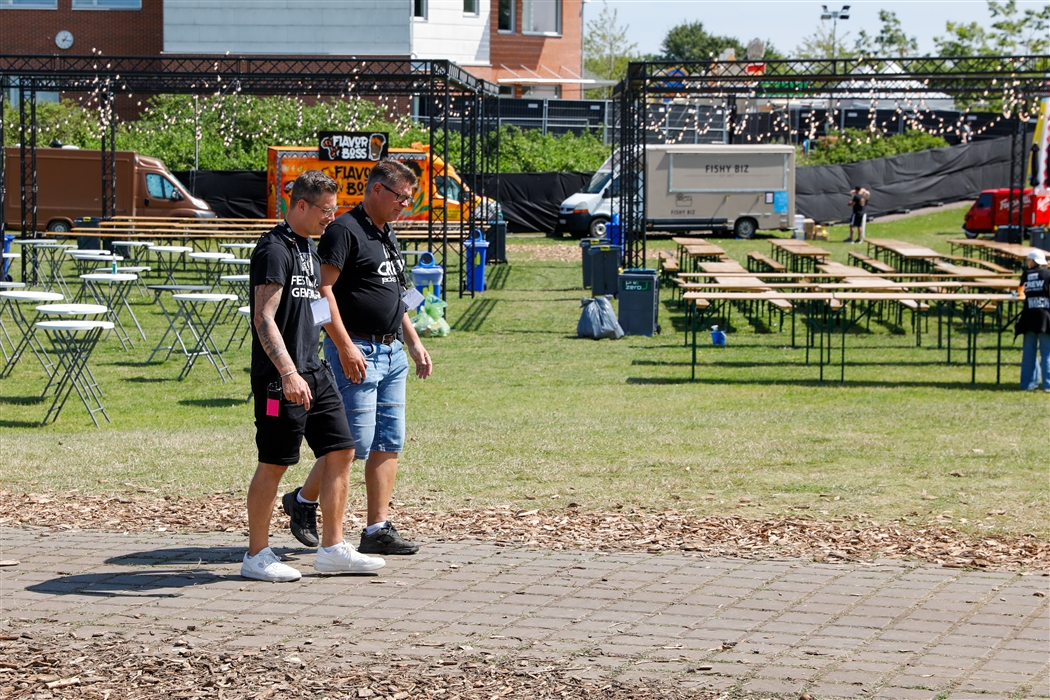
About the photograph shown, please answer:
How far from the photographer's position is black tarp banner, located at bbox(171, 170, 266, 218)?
39.0 metres

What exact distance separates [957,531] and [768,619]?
205 centimetres

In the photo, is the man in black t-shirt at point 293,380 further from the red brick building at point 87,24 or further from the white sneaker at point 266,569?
the red brick building at point 87,24

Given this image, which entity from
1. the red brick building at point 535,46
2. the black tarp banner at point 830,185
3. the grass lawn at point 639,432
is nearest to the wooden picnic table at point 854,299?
the grass lawn at point 639,432

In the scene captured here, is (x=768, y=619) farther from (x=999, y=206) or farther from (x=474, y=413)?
(x=999, y=206)

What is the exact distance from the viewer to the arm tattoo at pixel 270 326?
17.8ft

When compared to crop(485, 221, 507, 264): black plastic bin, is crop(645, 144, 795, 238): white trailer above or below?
above

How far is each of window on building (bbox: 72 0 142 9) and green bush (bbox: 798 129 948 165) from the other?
80.5 feet

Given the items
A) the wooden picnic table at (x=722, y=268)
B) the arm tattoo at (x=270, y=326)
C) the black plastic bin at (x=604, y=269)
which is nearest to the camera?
the arm tattoo at (x=270, y=326)

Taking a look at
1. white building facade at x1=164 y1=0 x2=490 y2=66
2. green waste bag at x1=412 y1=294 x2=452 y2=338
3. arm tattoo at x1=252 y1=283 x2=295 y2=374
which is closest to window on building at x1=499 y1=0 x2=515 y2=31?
white building facade at x1=164 y1=0 x2=490 y2=66

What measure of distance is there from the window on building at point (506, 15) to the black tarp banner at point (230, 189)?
17400mm

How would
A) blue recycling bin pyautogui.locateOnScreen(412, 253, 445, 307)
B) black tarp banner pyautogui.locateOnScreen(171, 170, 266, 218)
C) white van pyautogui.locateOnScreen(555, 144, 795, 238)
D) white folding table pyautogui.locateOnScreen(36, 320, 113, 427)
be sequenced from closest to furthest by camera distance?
white folding table pyautogui.locateOnScreen(36, 320, 113, 427) → blue recycling bin pyautogui.locateOnScreen(412, 253, 445, 307) → white van pyautogui.locateOnScreen(555, 144, 795, 238) → black tarp banner pyautogui.locateOnScreen(171, 170, 266, 218)

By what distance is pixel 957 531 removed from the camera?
6906 mm

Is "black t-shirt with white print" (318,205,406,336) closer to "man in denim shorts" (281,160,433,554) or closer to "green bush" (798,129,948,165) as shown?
"man in denim shorts" (281,160,433,554)

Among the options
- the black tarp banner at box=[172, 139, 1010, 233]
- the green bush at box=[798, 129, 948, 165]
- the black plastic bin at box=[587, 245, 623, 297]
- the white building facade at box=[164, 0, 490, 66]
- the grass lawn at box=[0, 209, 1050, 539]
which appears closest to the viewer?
the grass lawn at box=[0, 209, 1050, 539]
